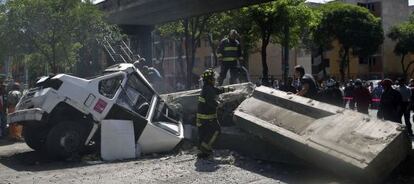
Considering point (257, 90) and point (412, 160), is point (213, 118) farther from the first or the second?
point (412, 160)

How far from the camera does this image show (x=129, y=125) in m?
10.6

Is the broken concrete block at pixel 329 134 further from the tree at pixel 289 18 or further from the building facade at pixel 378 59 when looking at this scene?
the building facade at pixel 378 59

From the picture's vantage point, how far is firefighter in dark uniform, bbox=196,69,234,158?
1015 cm

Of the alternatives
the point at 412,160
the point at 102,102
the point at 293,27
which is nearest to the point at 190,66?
the point at 293,27

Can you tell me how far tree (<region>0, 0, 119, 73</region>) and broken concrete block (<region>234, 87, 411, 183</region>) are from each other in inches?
361

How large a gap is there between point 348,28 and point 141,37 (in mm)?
30455

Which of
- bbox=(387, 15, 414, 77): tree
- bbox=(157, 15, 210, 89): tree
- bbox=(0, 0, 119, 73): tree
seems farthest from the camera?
bbox=(387, 15, 414, 77): tree

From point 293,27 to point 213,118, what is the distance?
23.9 metres

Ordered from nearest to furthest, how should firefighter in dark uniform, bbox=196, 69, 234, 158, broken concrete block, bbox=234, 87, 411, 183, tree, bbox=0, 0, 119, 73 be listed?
broken concrete block, bbox=234, 87, 411, 183
firefighter in dark uniform, bbox=196, 69, 234, 158
tree, bbox=0, 0, 119, 73

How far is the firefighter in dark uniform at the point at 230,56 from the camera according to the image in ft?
41.5

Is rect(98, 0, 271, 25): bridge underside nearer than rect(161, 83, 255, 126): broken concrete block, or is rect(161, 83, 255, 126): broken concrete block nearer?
rect(161, 83, 255, 126): broken concrete block

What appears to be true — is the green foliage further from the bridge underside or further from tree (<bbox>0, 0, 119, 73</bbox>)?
tree (<bbox>0, 0, 119, 73</bbox>)

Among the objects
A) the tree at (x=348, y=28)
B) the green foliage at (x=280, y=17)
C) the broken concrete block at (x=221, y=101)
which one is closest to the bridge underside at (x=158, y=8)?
the green foliage at (x=280, y=17)

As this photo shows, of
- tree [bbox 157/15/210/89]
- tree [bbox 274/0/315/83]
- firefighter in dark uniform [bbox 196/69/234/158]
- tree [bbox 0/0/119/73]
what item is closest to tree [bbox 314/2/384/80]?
tree [bbox 157/15/210/89]
